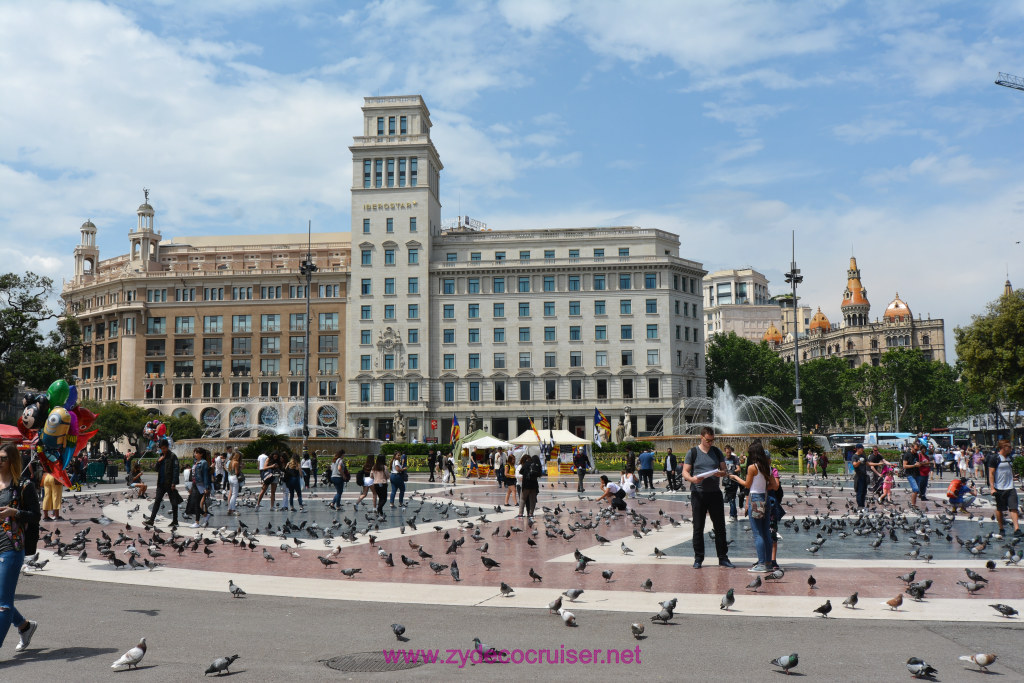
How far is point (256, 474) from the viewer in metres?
45.1

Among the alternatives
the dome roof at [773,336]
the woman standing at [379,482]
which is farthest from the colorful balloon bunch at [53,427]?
the dome roof at [773,336]

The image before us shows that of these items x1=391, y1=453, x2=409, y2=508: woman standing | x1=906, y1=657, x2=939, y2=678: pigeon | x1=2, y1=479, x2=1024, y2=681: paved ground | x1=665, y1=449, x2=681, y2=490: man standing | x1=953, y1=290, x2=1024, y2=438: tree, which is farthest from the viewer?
x1=953, y1=290, x2=1024, y2=438: tree

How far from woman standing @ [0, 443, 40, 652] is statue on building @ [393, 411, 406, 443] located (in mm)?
75990

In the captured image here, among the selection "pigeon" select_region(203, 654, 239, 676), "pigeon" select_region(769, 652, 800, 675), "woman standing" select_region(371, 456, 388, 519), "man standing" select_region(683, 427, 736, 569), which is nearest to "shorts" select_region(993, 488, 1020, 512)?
"man standing" select_region(683, 427, 736, 569)

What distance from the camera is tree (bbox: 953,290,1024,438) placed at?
48375 mm

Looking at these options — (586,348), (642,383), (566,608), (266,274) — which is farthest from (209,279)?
(566,608)

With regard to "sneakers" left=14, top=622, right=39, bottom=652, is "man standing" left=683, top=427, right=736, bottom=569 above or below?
above

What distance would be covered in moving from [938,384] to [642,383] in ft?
141

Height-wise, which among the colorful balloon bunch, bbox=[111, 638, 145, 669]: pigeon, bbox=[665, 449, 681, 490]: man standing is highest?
the colorful balloon bunch

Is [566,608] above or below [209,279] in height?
below

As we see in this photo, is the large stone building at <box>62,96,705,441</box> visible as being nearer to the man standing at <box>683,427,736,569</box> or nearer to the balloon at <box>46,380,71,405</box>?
the balloon at <box>46,380,71,405</box>

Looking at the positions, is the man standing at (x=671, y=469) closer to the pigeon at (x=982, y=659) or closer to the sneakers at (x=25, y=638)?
the pigeon at (x=982, y=659)

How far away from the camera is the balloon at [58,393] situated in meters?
15.4

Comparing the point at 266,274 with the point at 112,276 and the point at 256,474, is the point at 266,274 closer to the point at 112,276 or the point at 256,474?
the point at 112,276
